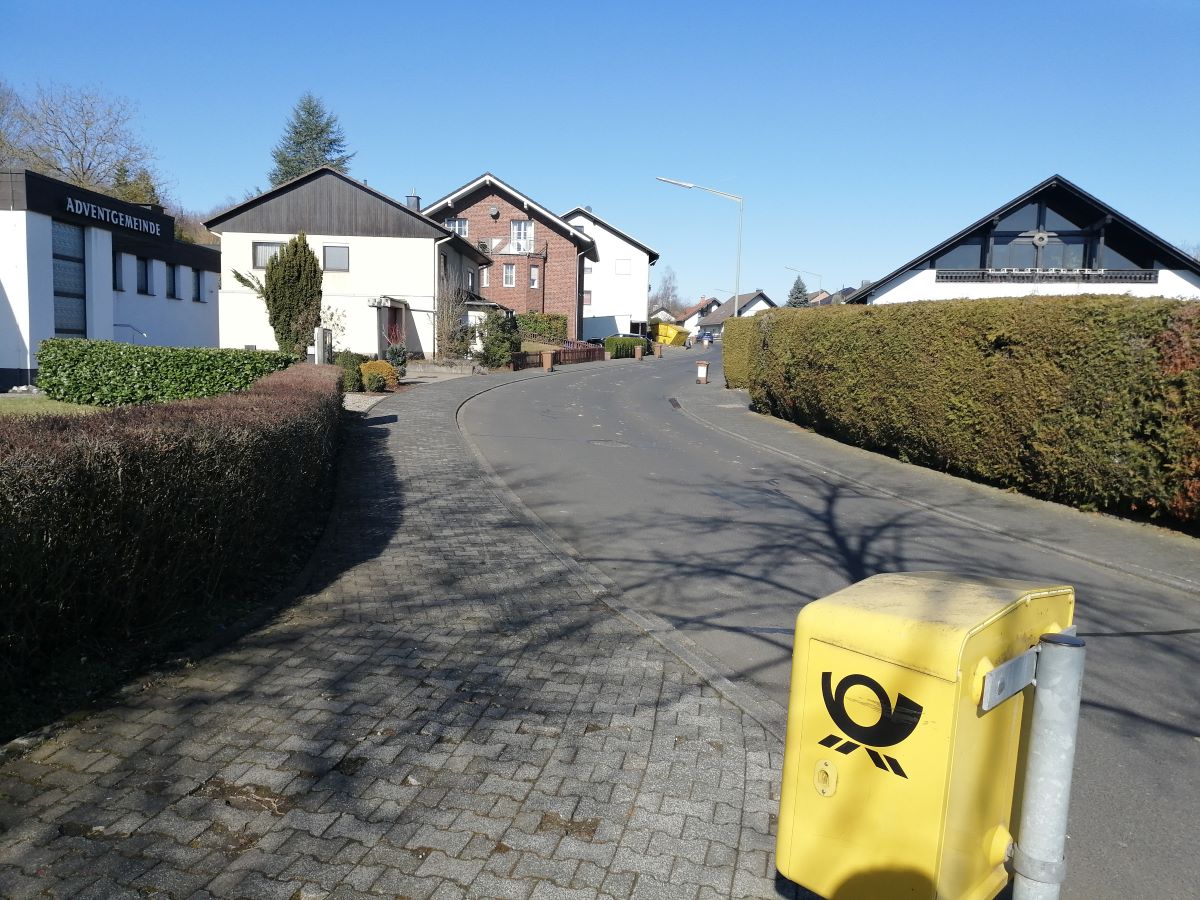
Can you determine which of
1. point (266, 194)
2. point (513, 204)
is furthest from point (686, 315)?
point (266, 194)

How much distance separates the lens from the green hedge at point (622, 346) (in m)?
59.8

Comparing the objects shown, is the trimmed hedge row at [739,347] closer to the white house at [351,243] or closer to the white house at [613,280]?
the white house at [351,243]

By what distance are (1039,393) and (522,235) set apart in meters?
50.0

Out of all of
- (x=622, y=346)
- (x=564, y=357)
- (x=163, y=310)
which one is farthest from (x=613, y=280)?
(x=163, y=310)

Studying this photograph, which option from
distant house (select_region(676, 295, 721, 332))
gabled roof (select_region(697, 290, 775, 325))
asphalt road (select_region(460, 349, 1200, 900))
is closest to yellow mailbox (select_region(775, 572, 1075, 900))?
asphalt road (select_region(460, 349, 1200, 900))

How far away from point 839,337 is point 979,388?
16.7 feet

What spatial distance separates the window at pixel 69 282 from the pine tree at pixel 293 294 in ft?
17.0

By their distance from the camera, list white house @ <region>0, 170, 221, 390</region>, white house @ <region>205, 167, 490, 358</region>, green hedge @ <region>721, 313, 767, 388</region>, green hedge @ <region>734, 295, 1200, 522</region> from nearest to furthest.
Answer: green hedge @ <region>734, 295, 1200, 522</region> < white house @ <region>0, 170, 221, 390</region> < green hedge @ <region>721, 313, 767, 388</region> < white house @ <region>205, 167, 490, 358</region>

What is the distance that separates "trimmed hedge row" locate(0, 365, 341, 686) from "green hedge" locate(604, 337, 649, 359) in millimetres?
52173

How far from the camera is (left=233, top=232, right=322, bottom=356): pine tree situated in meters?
29.2

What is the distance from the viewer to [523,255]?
59594 mm

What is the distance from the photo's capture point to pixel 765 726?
491 cm

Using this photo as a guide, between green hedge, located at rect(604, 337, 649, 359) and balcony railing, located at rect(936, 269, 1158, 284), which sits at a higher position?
balcony railing, located at rect(936, 269, 1158, 284)

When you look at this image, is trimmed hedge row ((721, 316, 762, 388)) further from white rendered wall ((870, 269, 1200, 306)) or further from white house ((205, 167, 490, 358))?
white house ((205, 167, 490, 358))
